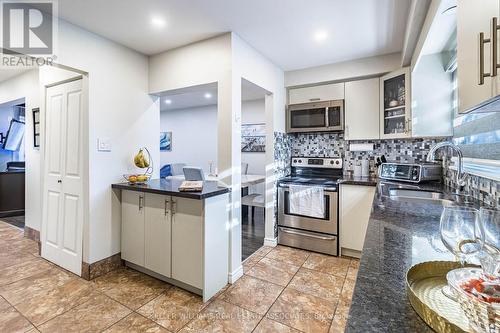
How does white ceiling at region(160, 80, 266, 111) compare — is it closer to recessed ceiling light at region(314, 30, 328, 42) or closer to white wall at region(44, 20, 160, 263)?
white wall at region(44, 20, 160, 263)

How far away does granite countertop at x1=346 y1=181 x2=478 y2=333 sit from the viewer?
0.45 m

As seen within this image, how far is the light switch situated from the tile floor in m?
1.27

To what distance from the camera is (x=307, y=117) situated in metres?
3.27

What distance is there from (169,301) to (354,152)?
9.26 feet

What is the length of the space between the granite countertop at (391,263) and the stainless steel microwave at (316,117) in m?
1.94

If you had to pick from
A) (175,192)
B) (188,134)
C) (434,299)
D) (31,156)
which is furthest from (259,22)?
(188,134)

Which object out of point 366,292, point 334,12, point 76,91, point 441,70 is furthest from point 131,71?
point 441,70

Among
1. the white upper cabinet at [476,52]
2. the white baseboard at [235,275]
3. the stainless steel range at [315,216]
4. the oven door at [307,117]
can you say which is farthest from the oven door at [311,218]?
the white upper cabinet at [476,52]

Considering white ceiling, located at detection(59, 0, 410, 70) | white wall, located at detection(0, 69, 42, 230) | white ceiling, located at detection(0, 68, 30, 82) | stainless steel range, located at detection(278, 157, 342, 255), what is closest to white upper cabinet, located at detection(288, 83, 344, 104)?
white ceiling, located at detection(59, 0, 410, 70)

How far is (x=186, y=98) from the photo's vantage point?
16.3 ft

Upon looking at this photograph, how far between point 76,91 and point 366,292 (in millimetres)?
2940

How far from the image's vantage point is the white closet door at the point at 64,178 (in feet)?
7.75

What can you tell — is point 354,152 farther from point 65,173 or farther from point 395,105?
point 65,173

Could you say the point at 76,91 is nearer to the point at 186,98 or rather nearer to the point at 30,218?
the point at 30,218
